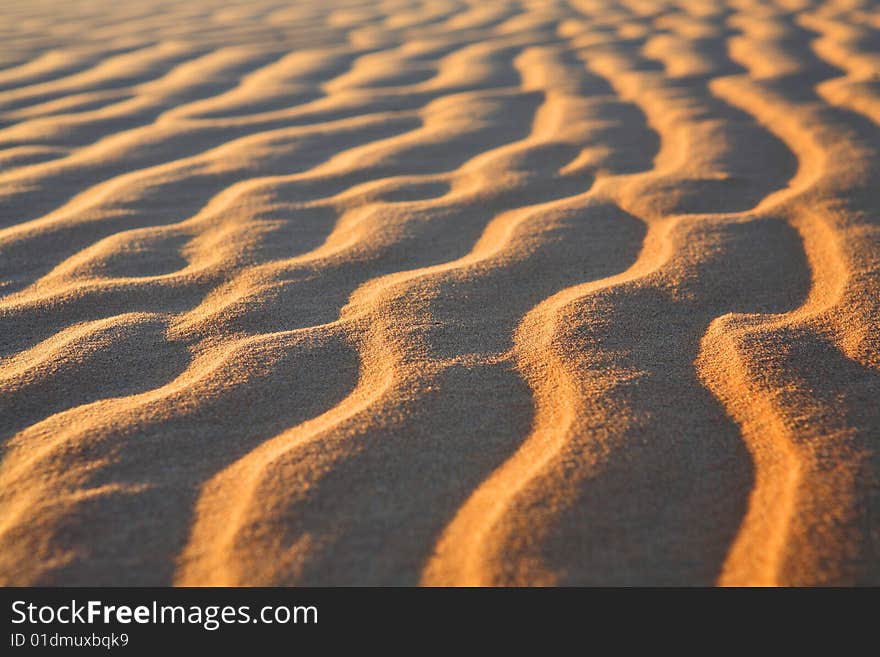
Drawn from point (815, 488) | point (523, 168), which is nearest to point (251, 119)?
point (523, 168)

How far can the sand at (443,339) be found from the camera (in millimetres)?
861

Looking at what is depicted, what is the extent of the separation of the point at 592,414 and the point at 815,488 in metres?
0.31

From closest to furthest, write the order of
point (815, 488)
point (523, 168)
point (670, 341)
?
point (815, 488)
point (670, 341)
point (523, 168)

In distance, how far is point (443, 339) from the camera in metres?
1.24

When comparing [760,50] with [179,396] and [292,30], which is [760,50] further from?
[179,396]

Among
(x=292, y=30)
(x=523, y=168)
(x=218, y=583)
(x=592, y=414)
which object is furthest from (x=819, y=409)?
(x=292, y=30)

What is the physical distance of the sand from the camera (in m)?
0.86

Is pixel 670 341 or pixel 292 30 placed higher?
pixel 292 30

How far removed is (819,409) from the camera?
1.04 metres

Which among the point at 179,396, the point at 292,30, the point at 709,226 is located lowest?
the point at 709,226

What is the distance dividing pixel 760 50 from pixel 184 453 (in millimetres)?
3398

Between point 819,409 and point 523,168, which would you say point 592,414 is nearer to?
point 819,409

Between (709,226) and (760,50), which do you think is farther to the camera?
(760,50)
